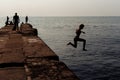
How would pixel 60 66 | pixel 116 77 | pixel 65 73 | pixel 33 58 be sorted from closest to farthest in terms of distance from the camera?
pixel 65 73
pixel 60 66
pixel 33 58
pixel 116 77

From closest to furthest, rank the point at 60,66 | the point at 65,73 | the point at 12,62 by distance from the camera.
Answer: the point at 65,73
the point at 60,66
the point at 12,62

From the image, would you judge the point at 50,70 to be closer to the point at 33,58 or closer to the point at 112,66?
the point at 33,58

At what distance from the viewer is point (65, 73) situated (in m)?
4.26

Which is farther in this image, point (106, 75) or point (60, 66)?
point (106, 75)

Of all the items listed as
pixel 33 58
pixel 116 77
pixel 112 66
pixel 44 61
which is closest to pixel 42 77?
pixel 44 61

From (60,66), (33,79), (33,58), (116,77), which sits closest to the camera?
(33,79)

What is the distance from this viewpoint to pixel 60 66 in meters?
4.80

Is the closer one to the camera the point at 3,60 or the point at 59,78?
the point at 59,78

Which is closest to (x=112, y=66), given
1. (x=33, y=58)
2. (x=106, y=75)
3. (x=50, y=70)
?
(x=106, y=75)

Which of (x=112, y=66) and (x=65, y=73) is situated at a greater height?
(x=65, y=73)

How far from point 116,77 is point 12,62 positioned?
994 centimetres

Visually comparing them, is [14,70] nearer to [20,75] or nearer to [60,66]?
[20,75]

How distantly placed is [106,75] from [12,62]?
998cm

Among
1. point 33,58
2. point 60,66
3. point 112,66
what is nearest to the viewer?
point 60,66
